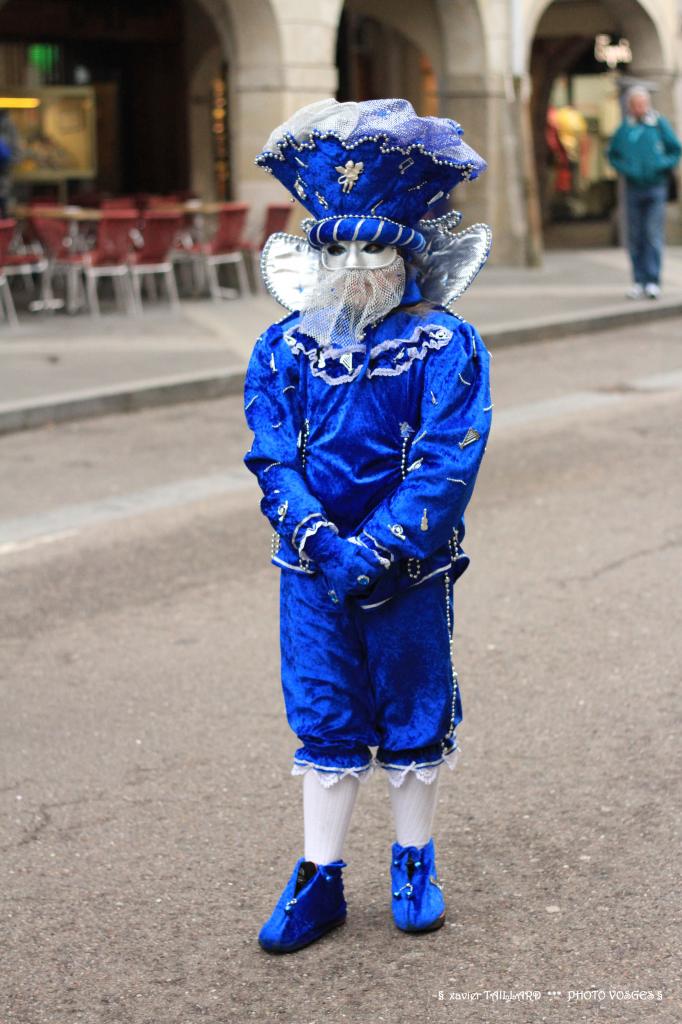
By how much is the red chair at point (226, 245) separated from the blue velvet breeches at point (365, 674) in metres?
13.2

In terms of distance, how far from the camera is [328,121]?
3389 millimetres

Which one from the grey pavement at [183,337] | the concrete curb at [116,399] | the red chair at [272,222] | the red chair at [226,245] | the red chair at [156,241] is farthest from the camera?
the red chair at [272,222]

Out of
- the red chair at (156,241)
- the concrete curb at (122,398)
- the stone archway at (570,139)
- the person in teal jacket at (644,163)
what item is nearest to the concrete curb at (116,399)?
the concrete curb at (122,398)

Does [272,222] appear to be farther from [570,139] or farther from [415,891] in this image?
[415,891]

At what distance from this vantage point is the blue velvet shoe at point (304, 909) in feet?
11.7

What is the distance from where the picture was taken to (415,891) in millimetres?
3658

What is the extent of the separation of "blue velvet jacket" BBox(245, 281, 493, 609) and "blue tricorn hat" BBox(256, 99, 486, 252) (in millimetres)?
200

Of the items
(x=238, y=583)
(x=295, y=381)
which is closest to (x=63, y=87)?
(x=238, y=583)

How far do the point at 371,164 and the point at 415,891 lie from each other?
62.4 inches

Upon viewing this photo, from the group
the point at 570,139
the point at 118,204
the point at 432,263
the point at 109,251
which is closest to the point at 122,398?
the point at 109,251

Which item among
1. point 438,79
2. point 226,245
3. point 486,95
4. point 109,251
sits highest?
point 438,79

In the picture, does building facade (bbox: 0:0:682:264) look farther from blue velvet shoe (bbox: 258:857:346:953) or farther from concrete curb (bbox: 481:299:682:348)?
blue velvet shoe (bbox: 258:857:346:953)

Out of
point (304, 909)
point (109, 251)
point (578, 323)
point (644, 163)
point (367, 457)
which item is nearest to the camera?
point (367, 457)

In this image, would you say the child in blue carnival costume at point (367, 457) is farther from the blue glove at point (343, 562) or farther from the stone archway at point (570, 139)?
the stone archway at point (570, 139)
